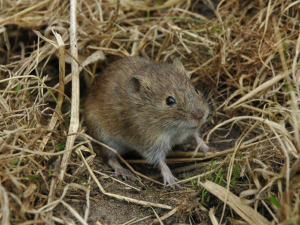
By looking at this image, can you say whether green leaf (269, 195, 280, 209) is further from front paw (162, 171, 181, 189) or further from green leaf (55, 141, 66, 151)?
green leaf (55, 141, 66, 151)

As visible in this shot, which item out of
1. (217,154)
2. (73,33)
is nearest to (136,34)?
(73,33)

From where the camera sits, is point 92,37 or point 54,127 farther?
point 92,37

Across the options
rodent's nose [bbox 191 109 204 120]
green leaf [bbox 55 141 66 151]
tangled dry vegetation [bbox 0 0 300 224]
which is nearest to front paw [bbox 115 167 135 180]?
tangled dry vegetation [bbox 0 0 300 224]

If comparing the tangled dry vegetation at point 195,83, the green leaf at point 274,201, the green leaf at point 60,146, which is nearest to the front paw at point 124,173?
the tangled dry vegetation at point 195,83

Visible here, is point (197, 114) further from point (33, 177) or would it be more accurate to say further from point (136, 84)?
point (33, 177)

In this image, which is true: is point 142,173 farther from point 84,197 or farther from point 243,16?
point 243,16

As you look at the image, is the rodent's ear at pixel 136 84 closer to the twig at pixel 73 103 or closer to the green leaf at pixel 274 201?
the twig at pixel 73 103

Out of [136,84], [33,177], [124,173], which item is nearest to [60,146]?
[33,177]
